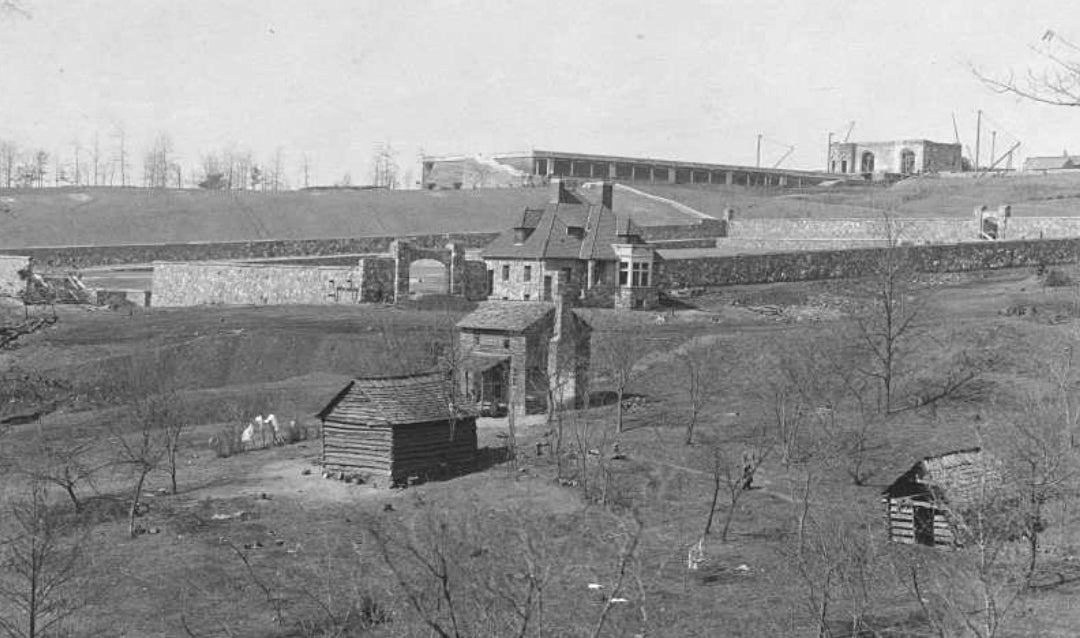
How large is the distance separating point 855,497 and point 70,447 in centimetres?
2101

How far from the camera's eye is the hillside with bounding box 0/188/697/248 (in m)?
82.8

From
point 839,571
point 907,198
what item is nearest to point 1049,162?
point 907,198

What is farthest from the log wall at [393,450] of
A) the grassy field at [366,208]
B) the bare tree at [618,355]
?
the grassy field at [366,208]

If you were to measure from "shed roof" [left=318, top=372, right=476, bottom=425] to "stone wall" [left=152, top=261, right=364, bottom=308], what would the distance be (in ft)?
94.8

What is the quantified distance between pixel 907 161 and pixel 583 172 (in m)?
34.4

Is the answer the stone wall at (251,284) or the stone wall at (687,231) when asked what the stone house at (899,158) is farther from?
the stone wall at (251,284)

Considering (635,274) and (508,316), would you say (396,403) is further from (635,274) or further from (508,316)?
(635,274)

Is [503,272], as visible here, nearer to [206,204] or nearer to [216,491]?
[216,491]

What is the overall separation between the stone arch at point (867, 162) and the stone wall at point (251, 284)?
82.1 m

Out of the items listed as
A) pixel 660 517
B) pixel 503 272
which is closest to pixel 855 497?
pixel 660 517

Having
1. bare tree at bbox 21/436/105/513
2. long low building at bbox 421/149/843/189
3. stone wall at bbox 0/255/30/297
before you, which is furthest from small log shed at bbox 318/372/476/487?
long low building at bbox 421/149/843/189

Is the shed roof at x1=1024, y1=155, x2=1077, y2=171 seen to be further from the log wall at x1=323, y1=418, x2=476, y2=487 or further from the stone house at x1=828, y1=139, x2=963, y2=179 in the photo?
the log wall at x1=323, y1=418, x2=476, y2=487

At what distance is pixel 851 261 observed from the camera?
6506cm

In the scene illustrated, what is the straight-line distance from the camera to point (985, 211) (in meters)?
73.4
